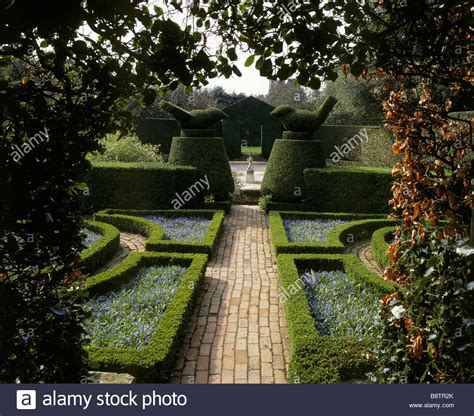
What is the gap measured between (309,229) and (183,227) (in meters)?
3.20

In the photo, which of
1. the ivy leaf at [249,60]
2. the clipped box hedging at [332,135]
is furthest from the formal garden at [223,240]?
the clipped box hedging at [332,135]

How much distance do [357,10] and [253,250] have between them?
23.8 feet

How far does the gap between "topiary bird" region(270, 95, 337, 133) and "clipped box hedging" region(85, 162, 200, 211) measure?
140 inches

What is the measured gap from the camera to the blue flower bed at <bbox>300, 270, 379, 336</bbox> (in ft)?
17.6

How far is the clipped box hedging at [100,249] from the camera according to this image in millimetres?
7176

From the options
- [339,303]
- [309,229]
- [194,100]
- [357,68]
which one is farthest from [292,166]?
[194,100]

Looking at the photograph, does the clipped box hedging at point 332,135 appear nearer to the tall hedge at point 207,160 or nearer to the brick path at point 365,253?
the tall hedge at point 207,160

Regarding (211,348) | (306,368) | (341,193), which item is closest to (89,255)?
(211,348)

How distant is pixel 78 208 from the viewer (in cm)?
263

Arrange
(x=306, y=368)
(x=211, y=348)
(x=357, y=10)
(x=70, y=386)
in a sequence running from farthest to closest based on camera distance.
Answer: (x=211, y=348) < (x=306, y=368) < (x=70, y=386) < (x=357, y=10)

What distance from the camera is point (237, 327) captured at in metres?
5.63

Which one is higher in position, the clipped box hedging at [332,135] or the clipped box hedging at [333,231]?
the clipped box hedging at [332,135]

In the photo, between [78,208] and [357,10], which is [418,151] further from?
[78,208]

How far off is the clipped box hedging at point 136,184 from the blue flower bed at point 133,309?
519cm
